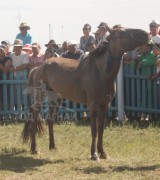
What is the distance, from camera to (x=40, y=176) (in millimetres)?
7484

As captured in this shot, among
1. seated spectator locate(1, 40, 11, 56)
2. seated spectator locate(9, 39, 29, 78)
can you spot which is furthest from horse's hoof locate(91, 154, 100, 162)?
seated spectator locate(1, 40, 11, 56)

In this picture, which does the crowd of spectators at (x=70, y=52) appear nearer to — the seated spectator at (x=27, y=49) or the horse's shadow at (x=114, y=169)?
the seated spectator at (x=27, y=49)

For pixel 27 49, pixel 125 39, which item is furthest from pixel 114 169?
pixel 27 49

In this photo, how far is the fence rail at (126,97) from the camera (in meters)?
12.2

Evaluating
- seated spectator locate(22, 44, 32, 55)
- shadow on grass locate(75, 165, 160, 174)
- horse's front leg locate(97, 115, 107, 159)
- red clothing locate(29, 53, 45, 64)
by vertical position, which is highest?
seated spectator locate(22, 44, 32, 55)

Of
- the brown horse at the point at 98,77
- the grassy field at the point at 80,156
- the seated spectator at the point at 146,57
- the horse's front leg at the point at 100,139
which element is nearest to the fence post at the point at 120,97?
the seated spectator at the point at 146,57

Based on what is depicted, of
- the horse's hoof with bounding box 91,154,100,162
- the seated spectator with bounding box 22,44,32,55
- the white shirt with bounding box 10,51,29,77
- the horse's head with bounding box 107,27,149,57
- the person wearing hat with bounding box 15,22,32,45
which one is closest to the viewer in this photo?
the horse's head with bounding box 107,27,149,57

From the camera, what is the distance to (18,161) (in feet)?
28.4

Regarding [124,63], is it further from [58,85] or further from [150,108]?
[58,85]

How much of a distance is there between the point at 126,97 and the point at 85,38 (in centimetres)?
209

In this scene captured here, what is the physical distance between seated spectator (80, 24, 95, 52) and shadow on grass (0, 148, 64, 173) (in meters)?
4.79

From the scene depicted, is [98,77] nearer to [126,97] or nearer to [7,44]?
[126,97]

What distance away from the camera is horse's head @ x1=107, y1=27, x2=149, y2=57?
25.9 ft

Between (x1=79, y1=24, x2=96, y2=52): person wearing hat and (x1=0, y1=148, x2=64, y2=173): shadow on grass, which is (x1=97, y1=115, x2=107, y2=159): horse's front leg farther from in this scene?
(x1=79, y1=24, x2=96, y2=52): person wearing hat
